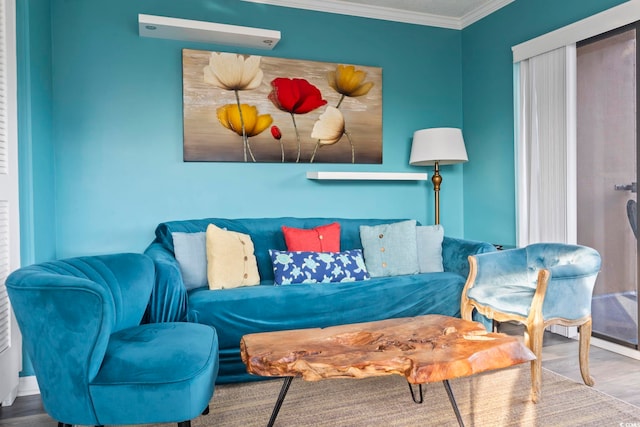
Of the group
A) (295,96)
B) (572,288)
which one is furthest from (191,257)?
(572,288)

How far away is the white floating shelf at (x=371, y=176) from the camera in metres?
3.52

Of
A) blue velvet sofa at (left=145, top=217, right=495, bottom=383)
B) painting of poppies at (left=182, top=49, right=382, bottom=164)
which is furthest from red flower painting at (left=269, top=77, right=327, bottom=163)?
blue velvet sofa at (left=145, top=217, right=495, bottom=383)

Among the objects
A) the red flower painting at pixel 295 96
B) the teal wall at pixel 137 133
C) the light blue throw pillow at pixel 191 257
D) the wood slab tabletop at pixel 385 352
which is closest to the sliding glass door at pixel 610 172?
the teal wall at pixel 137 133

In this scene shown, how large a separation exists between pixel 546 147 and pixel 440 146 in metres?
0.72

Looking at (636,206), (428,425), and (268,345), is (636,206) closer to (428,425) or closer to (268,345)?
(428,425)

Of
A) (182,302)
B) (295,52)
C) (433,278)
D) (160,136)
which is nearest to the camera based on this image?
(182,302)

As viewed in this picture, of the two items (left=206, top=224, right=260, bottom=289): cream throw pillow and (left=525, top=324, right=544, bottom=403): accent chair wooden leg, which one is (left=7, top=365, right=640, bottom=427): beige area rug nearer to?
(left=525, top=324, right=544, bottom=403): accent chair wooden leg

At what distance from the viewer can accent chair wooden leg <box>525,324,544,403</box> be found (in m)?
2.22

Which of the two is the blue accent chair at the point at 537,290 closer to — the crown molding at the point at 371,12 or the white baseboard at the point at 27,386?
the crown molding at the point at 371,12

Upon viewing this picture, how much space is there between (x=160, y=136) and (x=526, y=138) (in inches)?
104

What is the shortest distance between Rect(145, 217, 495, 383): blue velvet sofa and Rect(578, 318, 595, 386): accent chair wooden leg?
757mm

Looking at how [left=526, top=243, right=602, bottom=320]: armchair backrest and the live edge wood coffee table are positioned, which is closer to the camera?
the live edge wood coffee table

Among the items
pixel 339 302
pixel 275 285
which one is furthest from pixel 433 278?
pixel 275 285

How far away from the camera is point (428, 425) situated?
200cm
